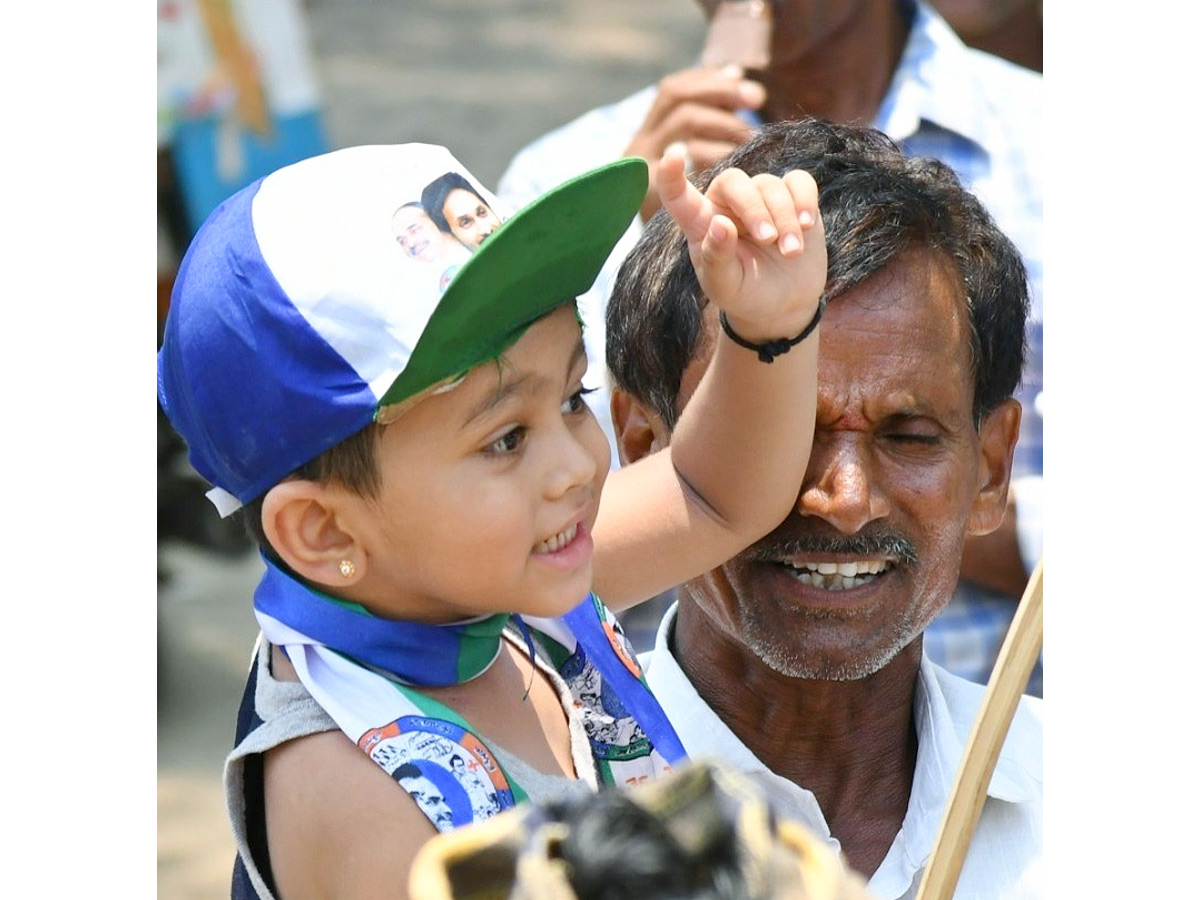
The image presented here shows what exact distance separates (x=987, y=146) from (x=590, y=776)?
8.11 ft

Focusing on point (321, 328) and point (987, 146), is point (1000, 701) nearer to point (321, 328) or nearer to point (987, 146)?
point (321, 328)

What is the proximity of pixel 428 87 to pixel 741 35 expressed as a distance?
4.58 meters

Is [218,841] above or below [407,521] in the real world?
below

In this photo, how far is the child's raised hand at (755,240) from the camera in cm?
149

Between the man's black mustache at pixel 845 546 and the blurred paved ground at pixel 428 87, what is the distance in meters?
3.56

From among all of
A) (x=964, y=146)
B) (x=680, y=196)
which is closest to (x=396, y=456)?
(x=680, y=196)

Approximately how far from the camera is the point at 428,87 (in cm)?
800

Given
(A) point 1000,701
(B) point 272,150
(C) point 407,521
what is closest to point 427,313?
(C) point 407,521

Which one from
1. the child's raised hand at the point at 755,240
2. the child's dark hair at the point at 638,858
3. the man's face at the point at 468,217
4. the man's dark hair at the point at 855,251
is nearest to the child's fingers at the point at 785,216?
the child's raised hand at the point at 755,240

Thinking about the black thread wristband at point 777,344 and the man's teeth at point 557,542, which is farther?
the black thread wristband at point 777,344

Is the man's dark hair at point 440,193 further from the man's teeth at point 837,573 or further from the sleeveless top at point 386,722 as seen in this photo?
the man's teeth at point 837,573

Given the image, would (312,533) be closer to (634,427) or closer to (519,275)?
(519,275)

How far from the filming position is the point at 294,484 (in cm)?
143

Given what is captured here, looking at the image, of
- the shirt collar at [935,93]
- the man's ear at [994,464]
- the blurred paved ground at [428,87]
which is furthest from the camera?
the blurred paved ground at [428,87]
